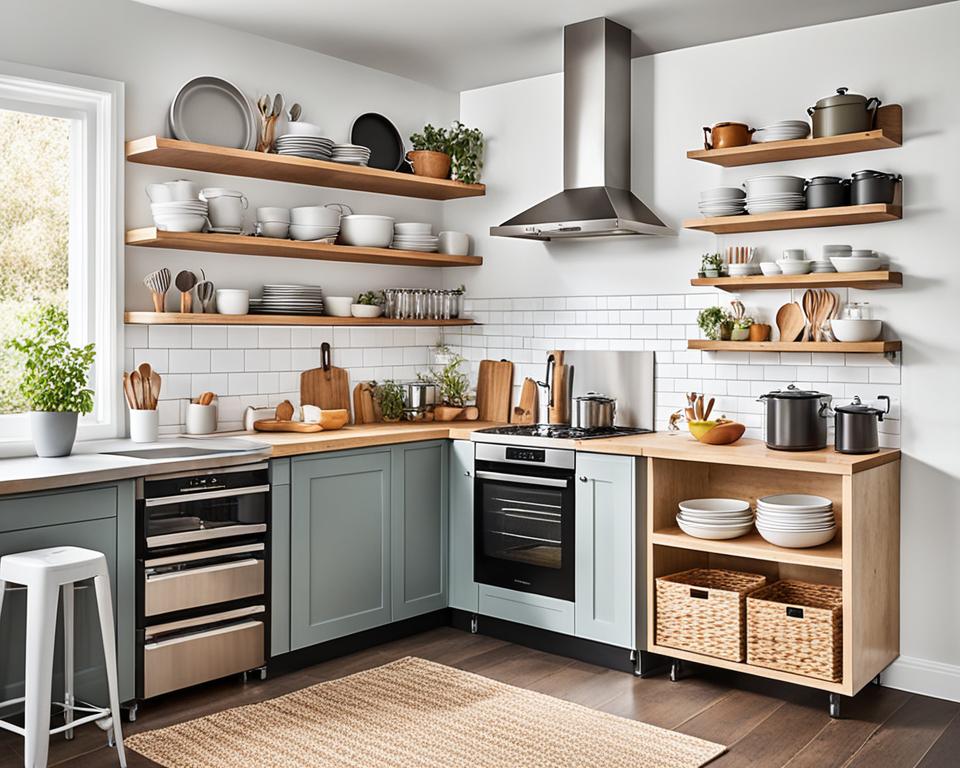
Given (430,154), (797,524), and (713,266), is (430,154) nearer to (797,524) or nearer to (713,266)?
(713,266)

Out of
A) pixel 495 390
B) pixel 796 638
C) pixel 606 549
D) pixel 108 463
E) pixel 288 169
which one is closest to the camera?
pixel 108 463

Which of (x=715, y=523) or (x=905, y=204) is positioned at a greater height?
(x=905, y=204)

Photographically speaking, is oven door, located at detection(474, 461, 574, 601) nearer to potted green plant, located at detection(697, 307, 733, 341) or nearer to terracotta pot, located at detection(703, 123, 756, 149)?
potted green plant, located at detection(697, 307, 733, 341)

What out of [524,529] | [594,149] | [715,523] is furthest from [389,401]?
[715,523]

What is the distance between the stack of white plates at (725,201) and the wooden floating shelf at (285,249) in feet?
4.82

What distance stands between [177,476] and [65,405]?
0.50 m

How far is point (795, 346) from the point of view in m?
4.09

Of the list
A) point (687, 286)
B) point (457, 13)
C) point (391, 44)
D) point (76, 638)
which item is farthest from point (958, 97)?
point (76, 638)

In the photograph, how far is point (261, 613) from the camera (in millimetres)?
4016

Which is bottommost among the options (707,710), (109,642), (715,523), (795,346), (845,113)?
(707,710)

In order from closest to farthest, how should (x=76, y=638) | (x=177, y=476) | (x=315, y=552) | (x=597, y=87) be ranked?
(x=76, y=638)
(x=177, y=476)
(x=315, y=552)
(x=597, y=87)

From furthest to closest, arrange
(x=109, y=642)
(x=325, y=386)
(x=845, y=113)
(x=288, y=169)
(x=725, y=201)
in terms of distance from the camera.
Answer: (x=325, y=386)
(x=288, y=169)
(x=725, y=201)
(x=845, y=113)
(x=109, y=642)

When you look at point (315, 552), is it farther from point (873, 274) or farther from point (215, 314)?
point (873, 274)

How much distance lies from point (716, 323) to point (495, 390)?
138cm
